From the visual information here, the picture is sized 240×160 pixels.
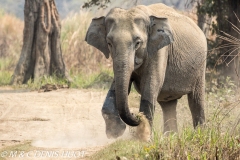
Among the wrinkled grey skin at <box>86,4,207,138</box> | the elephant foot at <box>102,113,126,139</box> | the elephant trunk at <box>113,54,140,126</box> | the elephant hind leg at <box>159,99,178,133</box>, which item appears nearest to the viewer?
the elephant trunk at <box>113,54,140,126</box>

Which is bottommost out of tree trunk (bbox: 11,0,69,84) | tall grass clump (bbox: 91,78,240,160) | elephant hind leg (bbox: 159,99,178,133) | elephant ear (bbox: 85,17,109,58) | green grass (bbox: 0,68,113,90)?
green grass (bbox: 0,68,113,90)

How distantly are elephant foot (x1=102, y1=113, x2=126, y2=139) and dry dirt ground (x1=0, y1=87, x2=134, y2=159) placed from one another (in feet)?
0.61

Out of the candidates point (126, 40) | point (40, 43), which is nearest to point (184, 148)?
point (126, 40)

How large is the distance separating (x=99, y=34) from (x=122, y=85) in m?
1.27

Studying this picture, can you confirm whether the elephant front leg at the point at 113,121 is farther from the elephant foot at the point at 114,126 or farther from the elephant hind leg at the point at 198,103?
the elephant hind leg at the point at 198,103

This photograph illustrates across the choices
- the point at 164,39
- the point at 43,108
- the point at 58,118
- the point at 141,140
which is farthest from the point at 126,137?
the point at 43,108

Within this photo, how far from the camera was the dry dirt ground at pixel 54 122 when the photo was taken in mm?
9234

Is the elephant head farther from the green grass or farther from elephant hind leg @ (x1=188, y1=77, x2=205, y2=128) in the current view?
the green grass

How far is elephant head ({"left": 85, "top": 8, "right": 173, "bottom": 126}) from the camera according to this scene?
8547 mm

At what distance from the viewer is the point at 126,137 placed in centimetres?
912

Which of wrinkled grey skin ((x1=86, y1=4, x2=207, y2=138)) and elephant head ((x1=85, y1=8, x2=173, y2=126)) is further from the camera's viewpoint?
wrinkled grey skin ((x1=86, y1=4, x2=207, y2=138))

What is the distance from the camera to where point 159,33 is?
9383mm

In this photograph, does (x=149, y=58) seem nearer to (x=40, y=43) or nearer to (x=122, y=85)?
(x=122, y=85)

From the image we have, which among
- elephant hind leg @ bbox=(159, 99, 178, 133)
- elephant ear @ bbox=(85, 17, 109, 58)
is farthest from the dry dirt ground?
elephant ear @ bbox=(85, 17, 109, 58)
